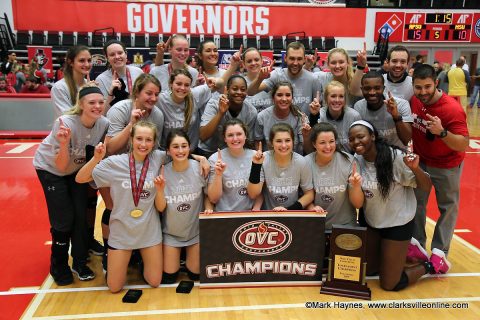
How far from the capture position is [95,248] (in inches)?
188

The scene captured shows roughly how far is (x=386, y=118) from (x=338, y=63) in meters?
0.87

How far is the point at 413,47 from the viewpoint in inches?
806

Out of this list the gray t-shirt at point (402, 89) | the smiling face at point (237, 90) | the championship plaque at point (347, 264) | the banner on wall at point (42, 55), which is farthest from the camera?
the banner on wall at point (42, 55)

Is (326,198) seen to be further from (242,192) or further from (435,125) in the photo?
(435,125)

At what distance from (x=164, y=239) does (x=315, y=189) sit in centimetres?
148

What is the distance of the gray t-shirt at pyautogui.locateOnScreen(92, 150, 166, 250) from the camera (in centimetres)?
383

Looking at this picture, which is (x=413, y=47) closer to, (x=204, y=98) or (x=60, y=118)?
(x=204, y=98)

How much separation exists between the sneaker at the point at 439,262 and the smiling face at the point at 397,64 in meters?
1.83

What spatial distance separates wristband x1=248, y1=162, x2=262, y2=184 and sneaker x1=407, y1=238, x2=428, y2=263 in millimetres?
1599

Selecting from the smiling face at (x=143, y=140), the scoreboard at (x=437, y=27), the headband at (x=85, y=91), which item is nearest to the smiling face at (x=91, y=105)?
the headband at (x=85, y=91)

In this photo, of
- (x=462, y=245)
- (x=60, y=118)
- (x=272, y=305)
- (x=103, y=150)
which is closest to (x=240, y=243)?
(x=272, y=305)

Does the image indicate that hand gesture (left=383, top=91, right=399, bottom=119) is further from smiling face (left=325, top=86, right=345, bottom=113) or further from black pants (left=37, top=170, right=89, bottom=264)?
black pants (left=37, top=170, right=89, bottom=264)

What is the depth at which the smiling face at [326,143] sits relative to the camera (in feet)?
13.1

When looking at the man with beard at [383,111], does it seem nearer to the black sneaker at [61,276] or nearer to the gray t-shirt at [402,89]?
the gray t-shirt at [402,89]
